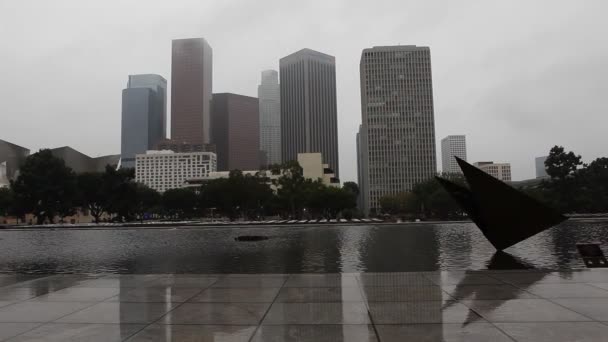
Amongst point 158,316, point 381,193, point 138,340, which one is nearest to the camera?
point 138,340

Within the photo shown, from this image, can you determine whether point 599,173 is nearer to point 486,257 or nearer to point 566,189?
point 566,189

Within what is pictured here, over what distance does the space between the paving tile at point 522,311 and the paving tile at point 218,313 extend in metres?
3.26

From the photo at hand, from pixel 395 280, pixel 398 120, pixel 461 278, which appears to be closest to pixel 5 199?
pixel 395 280

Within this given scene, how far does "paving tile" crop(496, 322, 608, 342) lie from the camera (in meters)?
5.31

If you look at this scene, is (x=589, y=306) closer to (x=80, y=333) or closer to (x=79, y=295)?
(x=80, y=333)

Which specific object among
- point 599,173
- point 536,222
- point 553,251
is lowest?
point 553,251

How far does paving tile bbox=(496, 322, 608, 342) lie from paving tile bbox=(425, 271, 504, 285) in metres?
3.25

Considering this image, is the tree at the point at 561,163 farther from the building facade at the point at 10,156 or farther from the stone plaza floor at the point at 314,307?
the building facade at the point at 10,156

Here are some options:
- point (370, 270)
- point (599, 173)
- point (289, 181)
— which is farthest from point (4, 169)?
point (599, 173)

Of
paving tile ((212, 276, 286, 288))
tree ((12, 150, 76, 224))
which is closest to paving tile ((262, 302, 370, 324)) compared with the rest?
paving tile ((212, 276, 286, 288))

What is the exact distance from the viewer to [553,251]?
16.6 meters

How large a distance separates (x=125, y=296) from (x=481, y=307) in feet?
19.8

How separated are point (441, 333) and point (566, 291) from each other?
12.9 feet

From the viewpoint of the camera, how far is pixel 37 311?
23.6ft
